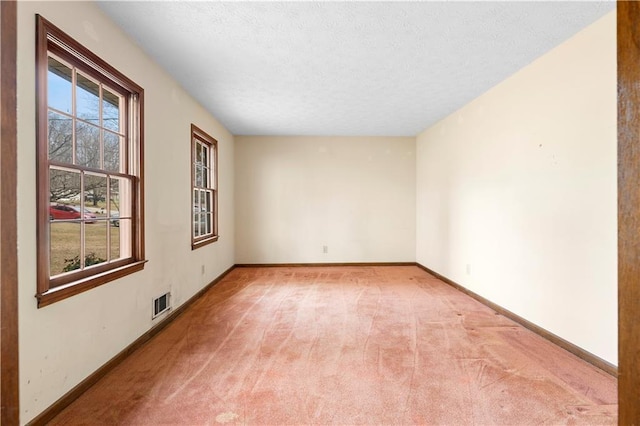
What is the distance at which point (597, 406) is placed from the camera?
5.90ft

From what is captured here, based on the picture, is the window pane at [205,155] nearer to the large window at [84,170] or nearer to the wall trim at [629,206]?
the large window at [84,170]

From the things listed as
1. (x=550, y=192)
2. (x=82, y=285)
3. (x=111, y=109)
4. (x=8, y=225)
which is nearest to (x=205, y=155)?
(x=111, y=109)

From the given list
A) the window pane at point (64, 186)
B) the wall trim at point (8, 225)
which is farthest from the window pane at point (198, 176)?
the wall trim at point (8, 225)

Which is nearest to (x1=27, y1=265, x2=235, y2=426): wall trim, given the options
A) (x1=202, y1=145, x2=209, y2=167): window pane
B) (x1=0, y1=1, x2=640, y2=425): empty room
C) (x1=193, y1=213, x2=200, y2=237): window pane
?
(x1=0, y1=1, x2=640, y2=425): empty room

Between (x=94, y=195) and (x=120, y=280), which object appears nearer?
(x=94, y=195)

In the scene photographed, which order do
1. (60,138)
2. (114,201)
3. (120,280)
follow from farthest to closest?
(114,201) < (120,280) < (60,138)

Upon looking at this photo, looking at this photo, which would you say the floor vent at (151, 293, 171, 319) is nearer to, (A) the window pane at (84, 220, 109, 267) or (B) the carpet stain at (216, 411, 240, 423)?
(A) the window pane at (84, 220, 109, 267)

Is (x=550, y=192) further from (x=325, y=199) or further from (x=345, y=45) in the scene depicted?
(x=325, y=199)

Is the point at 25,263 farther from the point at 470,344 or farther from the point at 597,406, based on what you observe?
the point at 597,406

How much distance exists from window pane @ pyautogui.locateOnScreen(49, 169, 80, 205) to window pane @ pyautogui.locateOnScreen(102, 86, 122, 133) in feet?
1.58

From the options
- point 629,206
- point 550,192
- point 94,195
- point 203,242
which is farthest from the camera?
point 203,242

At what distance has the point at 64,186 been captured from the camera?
6.64ft

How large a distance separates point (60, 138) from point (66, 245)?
2.72 ft

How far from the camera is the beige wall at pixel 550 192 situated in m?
2.20
